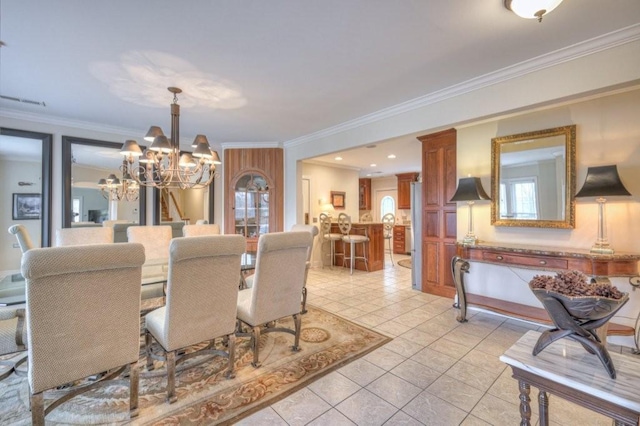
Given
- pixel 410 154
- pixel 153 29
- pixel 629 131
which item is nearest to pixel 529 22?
pixel 629 131

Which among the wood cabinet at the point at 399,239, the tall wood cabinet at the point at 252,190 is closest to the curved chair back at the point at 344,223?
the tall wood cabinet at the point at 252,190

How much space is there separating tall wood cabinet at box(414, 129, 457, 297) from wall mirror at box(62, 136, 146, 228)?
4.70m

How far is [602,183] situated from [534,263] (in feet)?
3.09

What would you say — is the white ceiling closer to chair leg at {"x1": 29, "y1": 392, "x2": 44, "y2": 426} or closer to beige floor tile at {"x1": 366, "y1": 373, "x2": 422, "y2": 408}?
chair leg at {"x1": 29, "y1": 392, "x2": 44, "y2": 426}

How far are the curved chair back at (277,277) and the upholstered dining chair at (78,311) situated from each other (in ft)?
2.68

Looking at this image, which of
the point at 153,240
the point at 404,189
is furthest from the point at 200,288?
the point at 404,189

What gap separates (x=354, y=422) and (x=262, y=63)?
9.26 ft

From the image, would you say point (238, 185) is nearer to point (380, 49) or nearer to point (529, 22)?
point (380, 49)

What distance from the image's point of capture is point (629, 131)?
2625 mm

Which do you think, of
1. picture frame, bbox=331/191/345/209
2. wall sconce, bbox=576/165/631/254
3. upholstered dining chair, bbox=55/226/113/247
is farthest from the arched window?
Answer: upholstered dining chair, bbox=55/226/113/247

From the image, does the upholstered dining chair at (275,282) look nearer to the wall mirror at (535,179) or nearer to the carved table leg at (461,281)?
the carved table leg at (461,281)

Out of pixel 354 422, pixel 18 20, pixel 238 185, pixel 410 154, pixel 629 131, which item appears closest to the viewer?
pixel 354 422

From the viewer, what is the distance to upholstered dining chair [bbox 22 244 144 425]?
1351mm

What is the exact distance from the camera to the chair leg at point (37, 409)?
1405 millimetres
